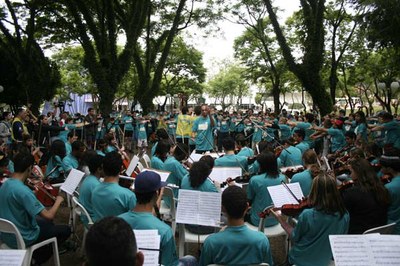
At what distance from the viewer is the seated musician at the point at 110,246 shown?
65.9 inches

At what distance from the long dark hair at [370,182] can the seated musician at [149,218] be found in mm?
2221

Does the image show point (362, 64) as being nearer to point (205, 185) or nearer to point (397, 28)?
point (397, 28)

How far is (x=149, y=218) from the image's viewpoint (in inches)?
117

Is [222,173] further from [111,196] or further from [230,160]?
[111,196]

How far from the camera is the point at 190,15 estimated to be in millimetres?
23547

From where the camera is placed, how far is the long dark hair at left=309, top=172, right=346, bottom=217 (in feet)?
10.7

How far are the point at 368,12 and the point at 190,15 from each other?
17.4 meters

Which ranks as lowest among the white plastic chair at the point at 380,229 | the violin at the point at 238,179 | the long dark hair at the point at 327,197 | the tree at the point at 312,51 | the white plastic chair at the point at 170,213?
the white plastic chair at the point at 170,213

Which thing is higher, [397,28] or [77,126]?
[397,28]

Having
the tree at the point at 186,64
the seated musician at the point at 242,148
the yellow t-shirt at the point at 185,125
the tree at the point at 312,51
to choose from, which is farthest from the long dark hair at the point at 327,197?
the tree at the point at 186,64

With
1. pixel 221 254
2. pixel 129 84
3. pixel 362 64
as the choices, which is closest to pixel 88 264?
pixel 221 254

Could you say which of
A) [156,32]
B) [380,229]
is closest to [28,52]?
[156,32]

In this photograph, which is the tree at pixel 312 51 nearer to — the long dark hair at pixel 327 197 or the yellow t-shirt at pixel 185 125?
the yellow t-shirt at pixel 185 125

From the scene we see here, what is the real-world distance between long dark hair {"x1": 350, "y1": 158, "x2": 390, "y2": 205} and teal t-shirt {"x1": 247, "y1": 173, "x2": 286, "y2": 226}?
1.09 m
